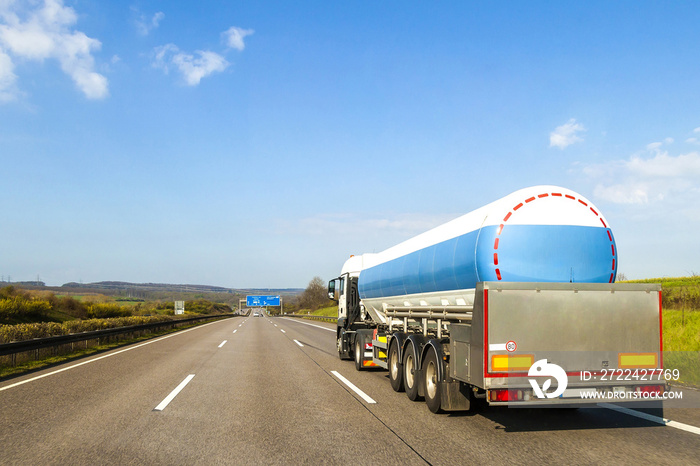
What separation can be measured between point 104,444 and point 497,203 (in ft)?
18.8

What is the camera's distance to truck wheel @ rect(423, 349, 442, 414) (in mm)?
7364

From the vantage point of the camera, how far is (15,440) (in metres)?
5.84

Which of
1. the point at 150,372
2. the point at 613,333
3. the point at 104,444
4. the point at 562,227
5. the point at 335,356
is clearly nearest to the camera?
the point at 104,444

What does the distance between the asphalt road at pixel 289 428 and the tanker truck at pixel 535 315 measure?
51 cm

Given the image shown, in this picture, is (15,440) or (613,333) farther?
(613,333)

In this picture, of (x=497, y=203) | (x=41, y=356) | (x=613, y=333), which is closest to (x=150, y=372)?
(x=41, y=356)

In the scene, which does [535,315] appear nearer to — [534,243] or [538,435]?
[534,243]

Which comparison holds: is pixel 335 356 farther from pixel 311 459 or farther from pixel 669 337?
pixel 311 459

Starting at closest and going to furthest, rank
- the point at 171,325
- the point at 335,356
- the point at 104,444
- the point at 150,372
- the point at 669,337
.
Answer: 1. the point at 104,444
2. the point at 150,372
3. the point at 669,337
4. the point at 335,356
5. the point at 171,325

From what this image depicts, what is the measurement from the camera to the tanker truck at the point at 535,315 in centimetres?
604

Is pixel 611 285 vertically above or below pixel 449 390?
above

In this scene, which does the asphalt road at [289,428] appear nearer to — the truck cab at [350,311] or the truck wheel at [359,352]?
the truck wheel at [359,352]

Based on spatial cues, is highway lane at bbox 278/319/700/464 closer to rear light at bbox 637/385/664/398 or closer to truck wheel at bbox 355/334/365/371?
rear light at bbox 637/385/664/398

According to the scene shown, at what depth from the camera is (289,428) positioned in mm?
6609
